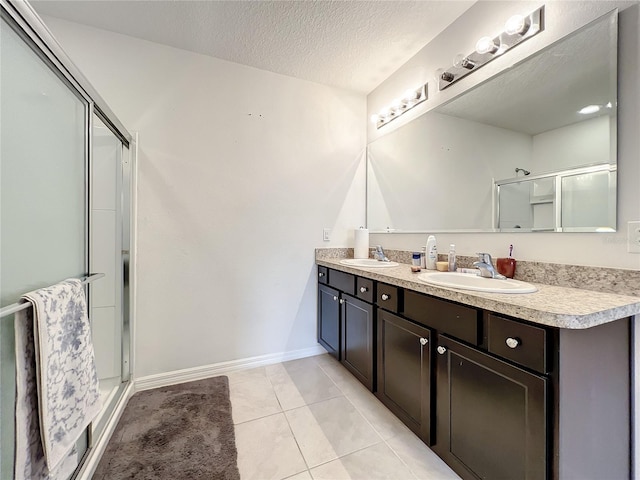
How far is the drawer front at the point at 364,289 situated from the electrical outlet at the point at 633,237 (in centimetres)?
108

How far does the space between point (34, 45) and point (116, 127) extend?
0.74 m

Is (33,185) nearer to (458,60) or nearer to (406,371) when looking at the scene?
(406,371)

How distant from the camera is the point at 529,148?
52.2 inches

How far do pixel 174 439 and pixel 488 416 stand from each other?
1.46m

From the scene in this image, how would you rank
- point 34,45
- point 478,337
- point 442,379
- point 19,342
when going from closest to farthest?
point 19,342, point 34,45, point 478,337, point 442,379

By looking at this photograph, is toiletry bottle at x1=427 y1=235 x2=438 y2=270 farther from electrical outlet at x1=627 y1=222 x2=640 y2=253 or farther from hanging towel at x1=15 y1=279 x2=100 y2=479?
hanging towel at x1=15 y1=279 x2=100 y2=479

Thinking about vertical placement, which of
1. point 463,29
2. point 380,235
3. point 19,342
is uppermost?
point 463,29

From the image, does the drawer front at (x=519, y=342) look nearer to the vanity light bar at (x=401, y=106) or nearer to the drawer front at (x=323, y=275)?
the drawer front at (x=323, y=275)

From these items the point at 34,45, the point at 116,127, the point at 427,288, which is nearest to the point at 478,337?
the point at 427,288

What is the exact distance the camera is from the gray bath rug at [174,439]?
3.82ft

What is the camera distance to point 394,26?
1721 millimetres

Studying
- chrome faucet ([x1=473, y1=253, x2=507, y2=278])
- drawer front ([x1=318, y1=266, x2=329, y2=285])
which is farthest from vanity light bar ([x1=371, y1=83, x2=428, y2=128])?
drawer front ([x1=318, y1=266, x2=329, y2=285])

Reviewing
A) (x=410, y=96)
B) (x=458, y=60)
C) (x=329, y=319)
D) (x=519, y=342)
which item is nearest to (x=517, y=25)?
(x=458, y=60)

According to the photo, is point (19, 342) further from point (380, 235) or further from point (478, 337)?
point (380, 235)
